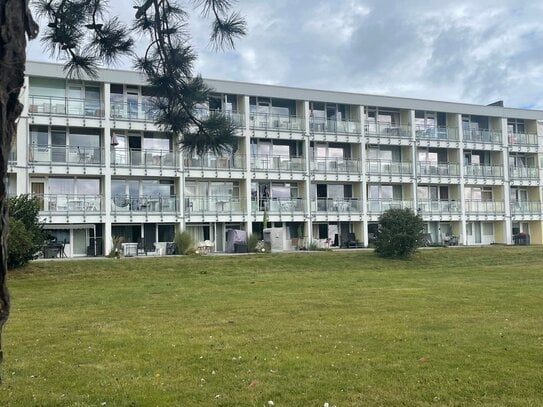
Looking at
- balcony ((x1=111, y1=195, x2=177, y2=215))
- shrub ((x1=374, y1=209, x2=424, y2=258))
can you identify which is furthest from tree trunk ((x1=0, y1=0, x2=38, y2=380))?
balcony ((x1=111, y1=195, x2=177, y2=215))

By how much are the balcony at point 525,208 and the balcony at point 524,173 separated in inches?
89.8

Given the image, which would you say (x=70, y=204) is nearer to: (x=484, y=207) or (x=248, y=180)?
(x=248, y=180)

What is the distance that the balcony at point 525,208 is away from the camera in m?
49.8

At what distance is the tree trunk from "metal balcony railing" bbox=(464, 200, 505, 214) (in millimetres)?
47168

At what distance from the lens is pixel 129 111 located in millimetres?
36500

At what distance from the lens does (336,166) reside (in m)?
43.0

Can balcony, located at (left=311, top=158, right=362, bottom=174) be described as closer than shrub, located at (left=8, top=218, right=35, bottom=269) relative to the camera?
No

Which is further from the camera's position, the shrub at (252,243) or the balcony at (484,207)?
the balcony at (484,207)

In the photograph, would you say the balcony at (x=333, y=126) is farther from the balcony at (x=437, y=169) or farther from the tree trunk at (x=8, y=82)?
the tree trunk at (x=8, y=82)

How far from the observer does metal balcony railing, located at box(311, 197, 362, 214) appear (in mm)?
41781

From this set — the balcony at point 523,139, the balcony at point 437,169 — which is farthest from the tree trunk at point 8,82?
the balcony at point 523,139

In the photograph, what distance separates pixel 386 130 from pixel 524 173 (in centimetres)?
1459

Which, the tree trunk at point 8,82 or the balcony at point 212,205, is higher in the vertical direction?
the balcony at point 212,205

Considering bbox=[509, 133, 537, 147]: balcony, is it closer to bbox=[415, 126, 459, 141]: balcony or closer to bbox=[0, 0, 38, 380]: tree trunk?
bbox=[415, 126, 459, 141]: balcony
